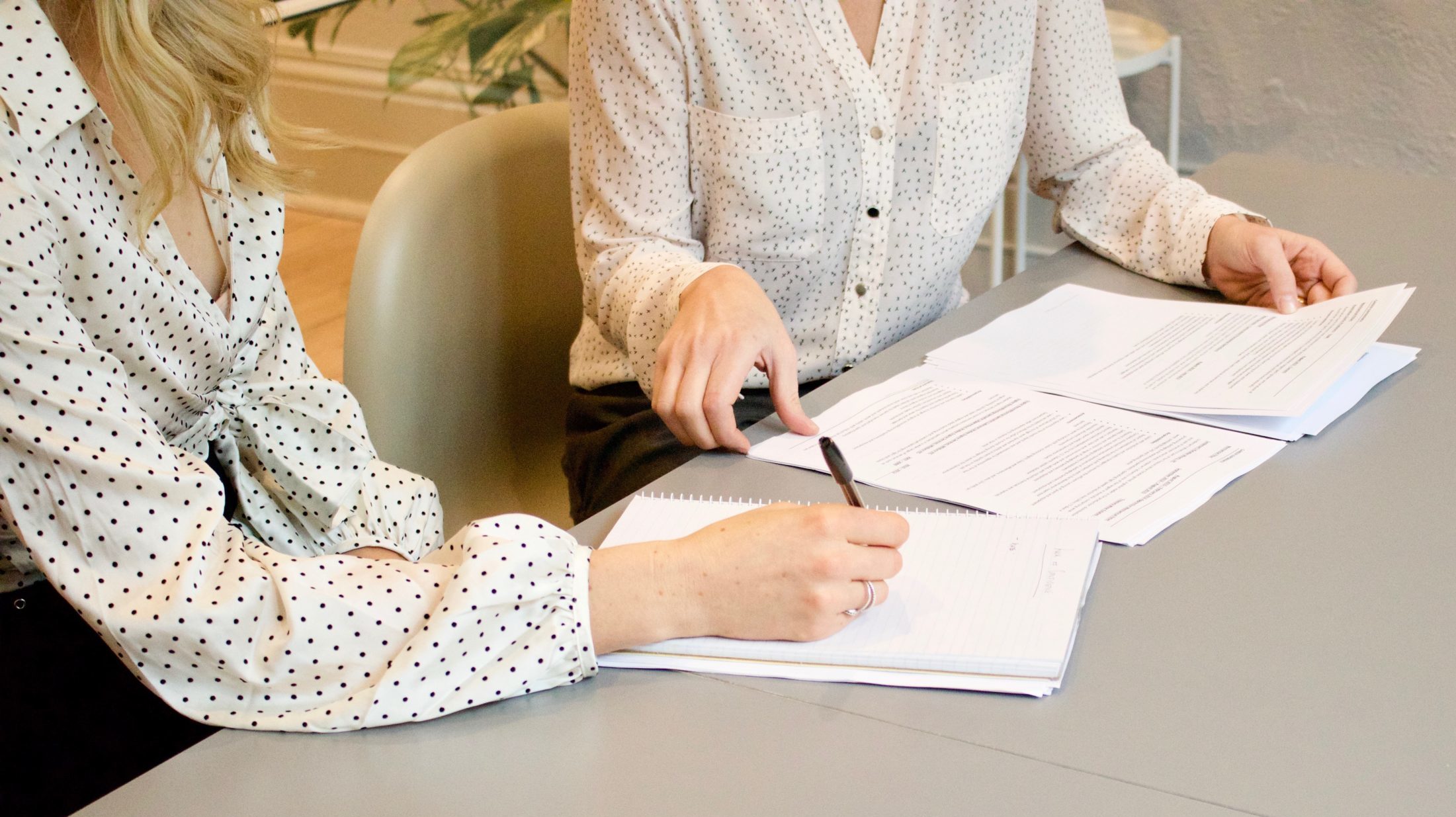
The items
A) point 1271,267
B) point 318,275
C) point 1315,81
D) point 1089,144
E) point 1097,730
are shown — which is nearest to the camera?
point 1097,730

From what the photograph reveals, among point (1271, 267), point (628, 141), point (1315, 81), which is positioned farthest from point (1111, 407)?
point (1315, 81)

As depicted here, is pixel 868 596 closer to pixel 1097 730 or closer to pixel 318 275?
pixel 1097 730

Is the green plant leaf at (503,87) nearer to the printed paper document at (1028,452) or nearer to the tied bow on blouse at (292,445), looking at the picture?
the tied bow on blouse at (292,445)

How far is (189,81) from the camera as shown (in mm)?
825

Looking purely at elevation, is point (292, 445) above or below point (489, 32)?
below

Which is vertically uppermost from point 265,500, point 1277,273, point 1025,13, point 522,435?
point 1025,13

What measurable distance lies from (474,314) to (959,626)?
738 mm

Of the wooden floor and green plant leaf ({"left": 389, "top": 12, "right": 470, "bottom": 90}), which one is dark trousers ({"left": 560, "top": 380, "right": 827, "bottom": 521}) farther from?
the wooden floor

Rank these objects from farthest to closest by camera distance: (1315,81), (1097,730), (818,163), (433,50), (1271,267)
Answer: (433,50)
(1315,81)
(818,163)
(1271,267)
(1097,730)

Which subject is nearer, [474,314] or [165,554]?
[165,554]

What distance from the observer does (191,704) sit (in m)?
0.66

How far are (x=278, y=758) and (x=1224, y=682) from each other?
49 cm

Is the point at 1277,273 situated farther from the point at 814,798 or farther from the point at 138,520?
the point at 138,520

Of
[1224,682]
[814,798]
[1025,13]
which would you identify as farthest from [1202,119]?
[814,798]
